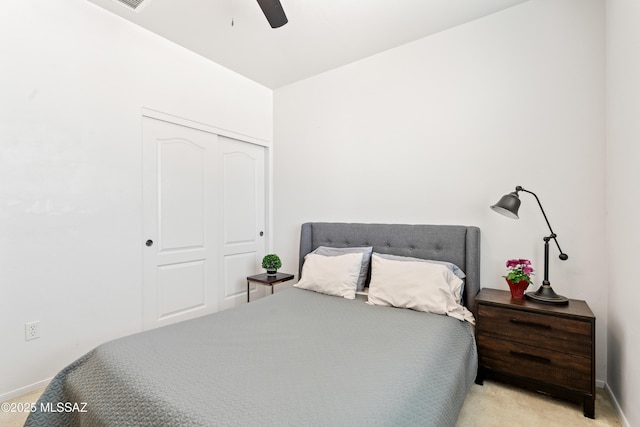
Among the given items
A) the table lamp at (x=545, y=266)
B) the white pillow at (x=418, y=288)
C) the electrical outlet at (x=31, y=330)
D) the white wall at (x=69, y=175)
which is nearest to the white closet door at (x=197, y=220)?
the white wall at (x=69, y=175)

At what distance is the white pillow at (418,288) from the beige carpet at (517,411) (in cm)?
47

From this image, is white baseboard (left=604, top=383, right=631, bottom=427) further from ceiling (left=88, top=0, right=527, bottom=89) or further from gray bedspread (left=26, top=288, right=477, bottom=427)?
ceiling (left=88, top=0, right=527, bottom=89)

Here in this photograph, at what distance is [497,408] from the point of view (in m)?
1.81

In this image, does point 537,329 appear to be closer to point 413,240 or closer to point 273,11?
point 413,240

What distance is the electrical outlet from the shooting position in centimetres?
203

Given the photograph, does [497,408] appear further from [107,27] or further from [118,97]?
[107,27]

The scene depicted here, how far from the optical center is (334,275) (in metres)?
2.54

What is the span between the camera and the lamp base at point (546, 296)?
1.95 metres

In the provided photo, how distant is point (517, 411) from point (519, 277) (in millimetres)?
796

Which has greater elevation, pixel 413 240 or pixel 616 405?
pixel 413 240

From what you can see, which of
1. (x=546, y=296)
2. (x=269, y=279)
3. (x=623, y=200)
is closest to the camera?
(x=623, y=200)

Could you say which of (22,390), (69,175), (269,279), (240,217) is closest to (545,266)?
(269,279)

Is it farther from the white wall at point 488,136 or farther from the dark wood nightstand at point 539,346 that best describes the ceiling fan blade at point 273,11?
the dark wood nightstand at point 539,346

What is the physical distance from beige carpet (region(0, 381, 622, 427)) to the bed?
0.21 metres
